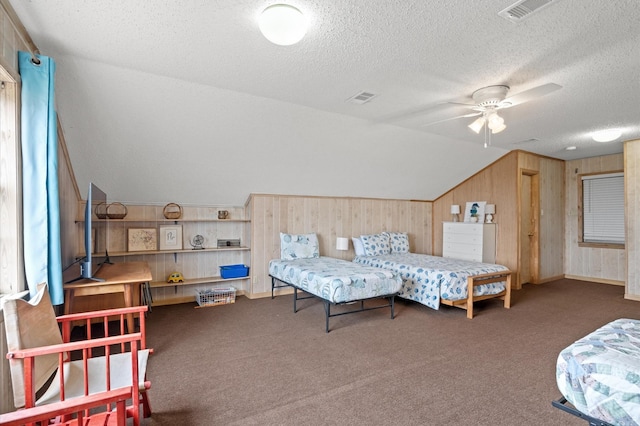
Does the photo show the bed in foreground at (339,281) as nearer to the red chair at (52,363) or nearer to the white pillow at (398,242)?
the white pillow at (398,242)

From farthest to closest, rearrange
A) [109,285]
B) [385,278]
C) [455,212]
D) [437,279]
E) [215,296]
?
[455,212], [215,296], [437,279], [385,278], [109,285]

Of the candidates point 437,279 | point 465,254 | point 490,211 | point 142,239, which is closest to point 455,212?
point 490,211

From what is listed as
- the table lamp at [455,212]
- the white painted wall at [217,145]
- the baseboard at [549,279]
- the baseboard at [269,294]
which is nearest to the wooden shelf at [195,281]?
the baseboard at [269,294]

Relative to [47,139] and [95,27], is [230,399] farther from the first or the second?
[95,27]

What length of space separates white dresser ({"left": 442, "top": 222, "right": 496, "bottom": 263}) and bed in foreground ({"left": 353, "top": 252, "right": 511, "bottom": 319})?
1163 millimetres

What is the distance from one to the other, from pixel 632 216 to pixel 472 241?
228cm

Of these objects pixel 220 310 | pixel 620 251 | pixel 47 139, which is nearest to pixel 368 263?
pixel 220 310

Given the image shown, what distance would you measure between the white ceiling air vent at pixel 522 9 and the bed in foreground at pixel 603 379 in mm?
1854

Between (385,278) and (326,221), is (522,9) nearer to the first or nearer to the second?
(385,278)

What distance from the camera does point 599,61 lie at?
2.56m

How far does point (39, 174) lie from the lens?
2.13 metres

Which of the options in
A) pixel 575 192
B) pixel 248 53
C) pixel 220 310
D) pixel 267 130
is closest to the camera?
Answer: pixel 248 53

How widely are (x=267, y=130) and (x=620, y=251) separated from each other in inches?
263

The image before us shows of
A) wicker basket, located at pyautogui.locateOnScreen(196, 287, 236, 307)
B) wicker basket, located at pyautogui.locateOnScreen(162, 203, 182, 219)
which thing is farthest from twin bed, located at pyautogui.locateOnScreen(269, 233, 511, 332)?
wicker basket, located at pyautogui.locateOnScreen(162, 203, 182, 219)
